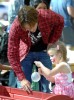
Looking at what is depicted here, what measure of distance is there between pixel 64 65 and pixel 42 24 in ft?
1.59

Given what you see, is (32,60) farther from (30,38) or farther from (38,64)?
(30,38)

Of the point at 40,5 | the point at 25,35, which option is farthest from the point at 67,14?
the point at 25,35

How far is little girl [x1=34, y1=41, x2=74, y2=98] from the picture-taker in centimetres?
467

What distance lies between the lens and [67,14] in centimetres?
627

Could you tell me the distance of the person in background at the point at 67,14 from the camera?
6129mm

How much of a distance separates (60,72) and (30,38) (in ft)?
1.56

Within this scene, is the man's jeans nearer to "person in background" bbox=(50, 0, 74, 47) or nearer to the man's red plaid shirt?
the man's red plaid shirt

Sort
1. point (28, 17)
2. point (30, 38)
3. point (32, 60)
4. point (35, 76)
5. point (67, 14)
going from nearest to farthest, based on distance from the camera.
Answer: point (28, 17) < point (30, 38) < point (35, 76) < point (32, 60) < point (67, 14)

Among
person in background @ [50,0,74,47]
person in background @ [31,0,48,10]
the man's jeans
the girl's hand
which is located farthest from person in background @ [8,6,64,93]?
person in background @ [50,0,74,47]

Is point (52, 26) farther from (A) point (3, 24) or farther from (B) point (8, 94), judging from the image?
(A) point (3, 24)

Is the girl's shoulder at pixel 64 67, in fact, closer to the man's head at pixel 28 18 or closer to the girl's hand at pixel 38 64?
the girl's hand at pixel 38 64

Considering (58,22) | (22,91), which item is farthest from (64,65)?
(22,91)

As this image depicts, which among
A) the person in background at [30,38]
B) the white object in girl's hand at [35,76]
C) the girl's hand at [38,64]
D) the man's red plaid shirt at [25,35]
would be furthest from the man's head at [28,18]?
the white object in girl's hand at [35,76]

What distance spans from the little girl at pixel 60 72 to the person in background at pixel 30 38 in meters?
0.13
